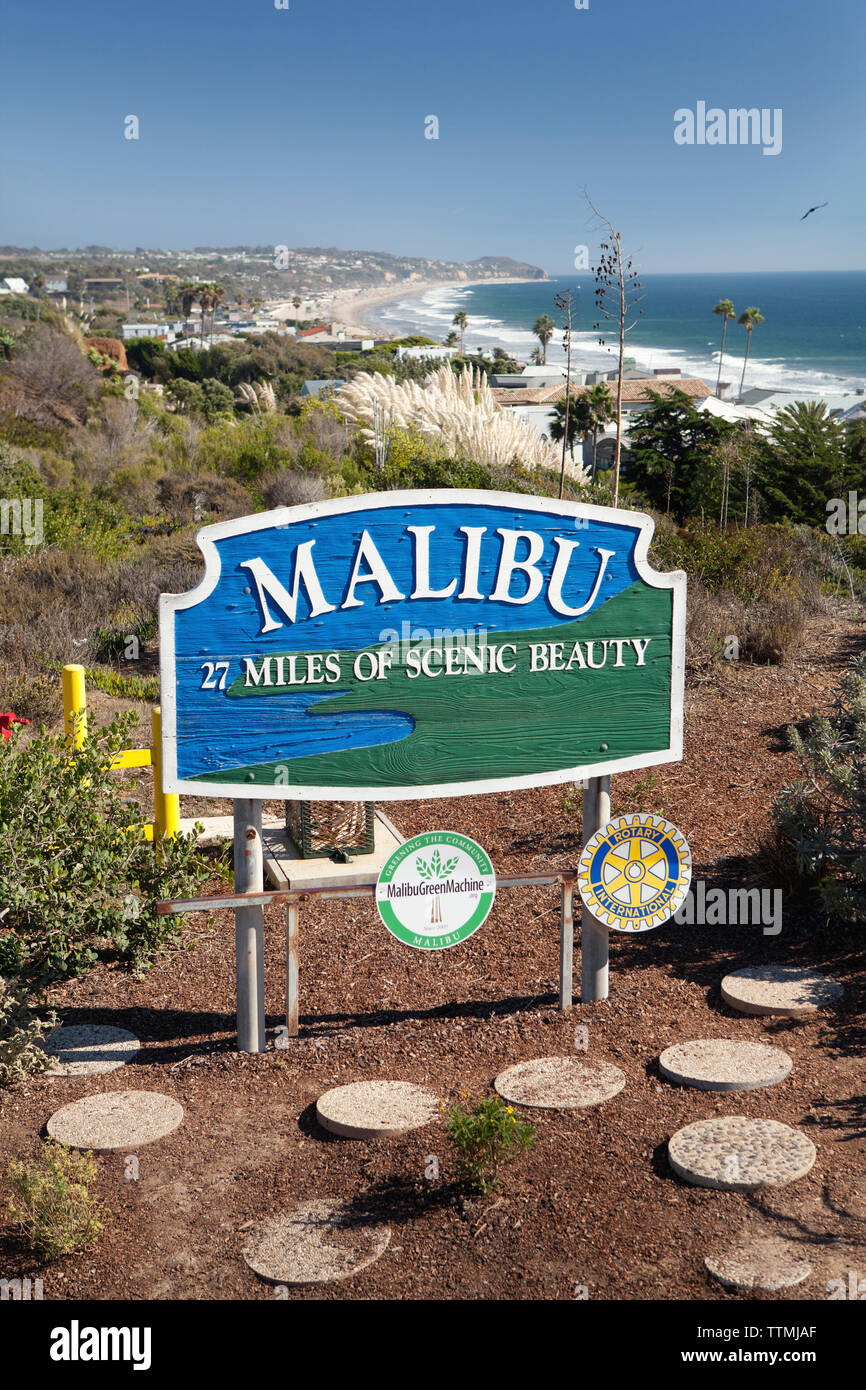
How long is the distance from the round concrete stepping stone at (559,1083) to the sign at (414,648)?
48.5 inches

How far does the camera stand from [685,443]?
39375 mm

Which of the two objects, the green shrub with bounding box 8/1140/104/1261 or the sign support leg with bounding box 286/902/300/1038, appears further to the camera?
the sign support leg with bounding box 286/902/300/1038

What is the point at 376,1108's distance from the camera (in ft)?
15.8

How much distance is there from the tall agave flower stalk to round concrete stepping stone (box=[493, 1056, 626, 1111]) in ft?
46.4

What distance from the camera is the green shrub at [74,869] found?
5.67 m

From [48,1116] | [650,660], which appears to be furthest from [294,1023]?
[650,660]

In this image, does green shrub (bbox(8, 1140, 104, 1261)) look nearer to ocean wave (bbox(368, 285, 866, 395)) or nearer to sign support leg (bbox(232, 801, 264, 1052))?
sign support leg (bbox(232, 801, 264, 1052))

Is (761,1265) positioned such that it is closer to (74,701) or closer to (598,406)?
(74,701)

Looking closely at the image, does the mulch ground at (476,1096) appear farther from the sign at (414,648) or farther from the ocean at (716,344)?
the ocean at (716,344)

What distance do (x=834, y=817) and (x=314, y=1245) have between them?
4043 mm

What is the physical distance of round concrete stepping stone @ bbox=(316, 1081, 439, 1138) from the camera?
4660 mm

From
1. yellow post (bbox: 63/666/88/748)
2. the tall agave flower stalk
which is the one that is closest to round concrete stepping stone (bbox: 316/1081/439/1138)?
yellow post (bbox: 63/666/88/748)

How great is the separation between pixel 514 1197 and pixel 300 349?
83001 millimetres

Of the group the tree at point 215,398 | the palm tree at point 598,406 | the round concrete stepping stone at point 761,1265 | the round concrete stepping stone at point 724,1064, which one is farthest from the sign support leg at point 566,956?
the tree at point 215,398
